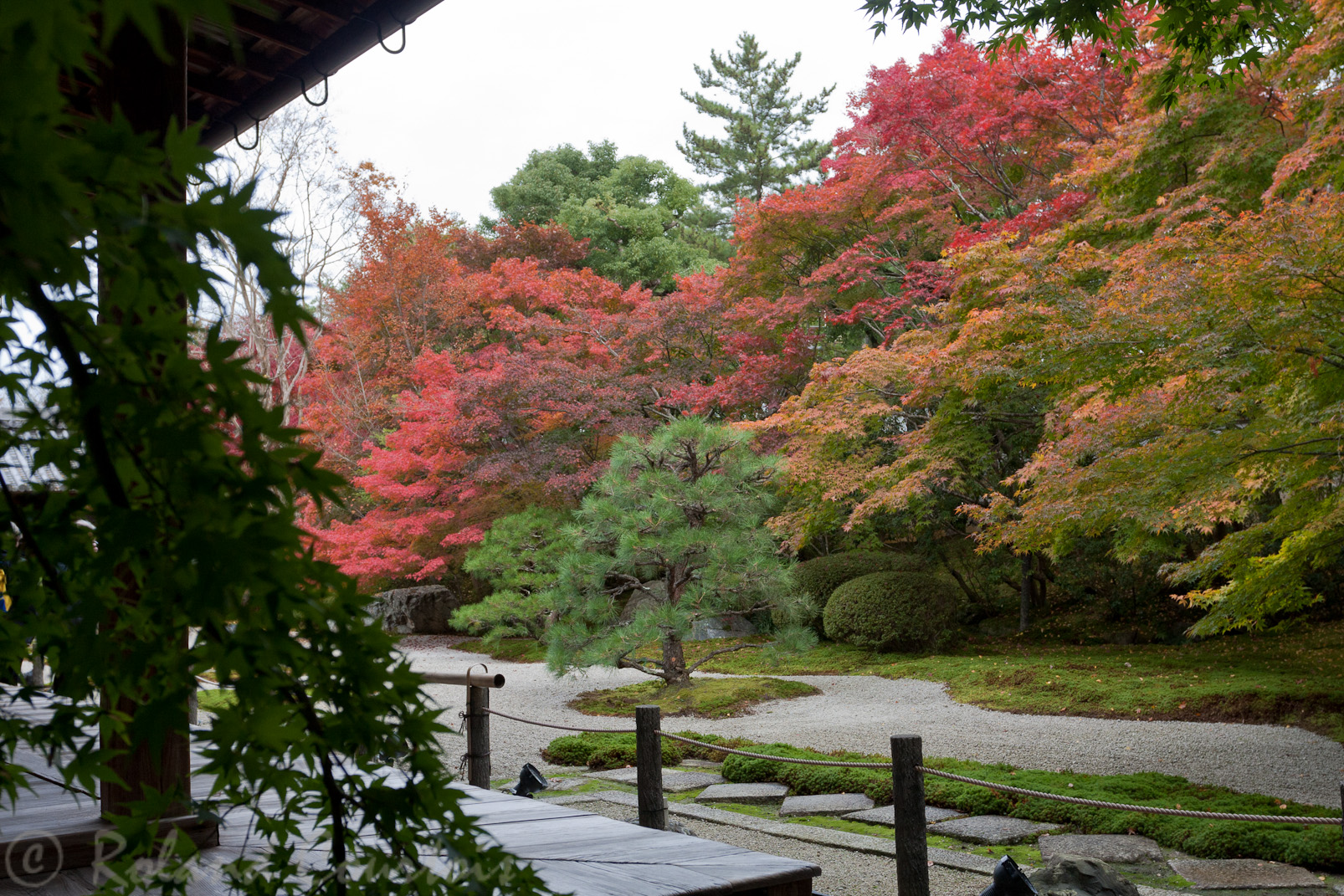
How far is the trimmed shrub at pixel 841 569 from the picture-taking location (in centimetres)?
1174

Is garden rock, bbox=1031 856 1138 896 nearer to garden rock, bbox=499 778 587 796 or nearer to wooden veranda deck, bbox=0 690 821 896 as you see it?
wooden veranda deck, bbox=0 690 821 896

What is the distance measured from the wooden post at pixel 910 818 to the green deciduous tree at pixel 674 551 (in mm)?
4965

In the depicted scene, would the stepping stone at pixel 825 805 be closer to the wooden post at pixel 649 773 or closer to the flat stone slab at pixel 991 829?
the flat stone slab at pixel 991 829

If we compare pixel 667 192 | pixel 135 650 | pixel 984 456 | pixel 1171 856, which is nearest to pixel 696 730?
pixel 1171 856

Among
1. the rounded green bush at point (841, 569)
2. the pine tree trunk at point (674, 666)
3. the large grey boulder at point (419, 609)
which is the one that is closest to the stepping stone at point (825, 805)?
the pine tree trunk at point (674, 666)

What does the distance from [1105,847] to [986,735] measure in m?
2.77

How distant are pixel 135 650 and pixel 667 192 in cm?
2067

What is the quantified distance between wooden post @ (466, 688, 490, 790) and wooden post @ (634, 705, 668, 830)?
120 cm

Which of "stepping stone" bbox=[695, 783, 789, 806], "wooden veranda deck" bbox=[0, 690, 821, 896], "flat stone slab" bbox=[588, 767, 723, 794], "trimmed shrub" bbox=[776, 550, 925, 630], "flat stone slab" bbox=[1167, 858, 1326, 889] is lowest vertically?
"flat stone slab" bbox=[588, 767, 723, 794]

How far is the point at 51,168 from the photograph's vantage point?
494mm

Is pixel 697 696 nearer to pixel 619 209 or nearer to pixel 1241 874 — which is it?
pixel 1241 874

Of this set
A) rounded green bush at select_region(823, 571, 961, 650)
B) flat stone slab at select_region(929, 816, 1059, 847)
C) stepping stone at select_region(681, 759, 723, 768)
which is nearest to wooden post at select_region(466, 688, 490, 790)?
stepping stone at select_region(681, 759, 723, 768)

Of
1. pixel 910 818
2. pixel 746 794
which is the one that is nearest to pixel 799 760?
pixel 910 818

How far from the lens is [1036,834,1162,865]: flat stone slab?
3.81 meters
